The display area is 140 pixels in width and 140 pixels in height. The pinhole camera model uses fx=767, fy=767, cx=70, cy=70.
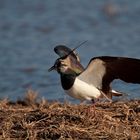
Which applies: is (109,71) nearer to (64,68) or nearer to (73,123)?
(64,68)

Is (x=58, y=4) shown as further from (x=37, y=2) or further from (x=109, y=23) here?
(x=109, y=23)

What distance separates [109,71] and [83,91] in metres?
0.33

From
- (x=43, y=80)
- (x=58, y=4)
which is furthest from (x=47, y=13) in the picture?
(x=43, y=80)

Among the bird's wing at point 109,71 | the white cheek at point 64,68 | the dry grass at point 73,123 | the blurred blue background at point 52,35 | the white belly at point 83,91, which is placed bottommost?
the dry grass at point 73,123

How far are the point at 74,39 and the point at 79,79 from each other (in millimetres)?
6405

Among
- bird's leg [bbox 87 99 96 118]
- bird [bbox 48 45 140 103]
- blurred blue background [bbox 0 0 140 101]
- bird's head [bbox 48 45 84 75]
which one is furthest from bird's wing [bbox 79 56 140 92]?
blurred blue background [bbox 0 0 140 101]

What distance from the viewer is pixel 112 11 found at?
16297mm

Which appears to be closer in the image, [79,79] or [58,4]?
[79,79]

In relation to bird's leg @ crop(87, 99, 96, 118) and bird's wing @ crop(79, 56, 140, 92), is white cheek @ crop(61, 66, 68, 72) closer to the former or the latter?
bird's wing @ crop(79, 56, 140, 92)

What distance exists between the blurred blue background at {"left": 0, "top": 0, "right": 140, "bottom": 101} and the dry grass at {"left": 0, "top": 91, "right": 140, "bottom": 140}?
1665mm

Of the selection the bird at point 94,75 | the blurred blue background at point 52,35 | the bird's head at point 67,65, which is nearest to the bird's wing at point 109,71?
the bird at point 94,75

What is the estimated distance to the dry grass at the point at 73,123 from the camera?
690 cm

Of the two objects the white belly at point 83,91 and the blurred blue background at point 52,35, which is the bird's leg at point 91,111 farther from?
the blurred blue background at point 52,35

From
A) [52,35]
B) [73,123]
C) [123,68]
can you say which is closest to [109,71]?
[123,68]
